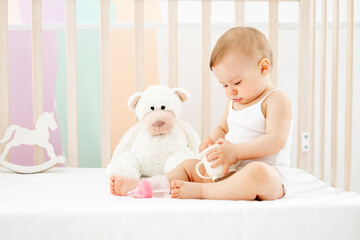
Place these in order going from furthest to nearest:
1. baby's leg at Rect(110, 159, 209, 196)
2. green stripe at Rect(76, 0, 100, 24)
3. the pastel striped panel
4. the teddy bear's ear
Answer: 1. green stripe at Rect(76, 0, 100, 24)
2. the pastel striped panel
3. the teddy bear's ear
4. baby's leg at Rect(110, 159, 209, 196)

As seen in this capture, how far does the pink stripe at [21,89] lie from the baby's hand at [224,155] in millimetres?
1072

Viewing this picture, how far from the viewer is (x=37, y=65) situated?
1.47 metres

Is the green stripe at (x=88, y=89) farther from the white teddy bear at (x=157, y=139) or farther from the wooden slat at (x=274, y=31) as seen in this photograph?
the wooden slat at (x=274, y=31)

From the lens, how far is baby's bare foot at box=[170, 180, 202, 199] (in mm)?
907

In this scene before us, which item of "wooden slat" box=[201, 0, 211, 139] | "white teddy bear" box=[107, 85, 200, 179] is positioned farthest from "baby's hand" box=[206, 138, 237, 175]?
"wooden slat" box=[201, 0, 211, 139]

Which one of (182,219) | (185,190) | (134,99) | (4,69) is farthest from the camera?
(4,69)

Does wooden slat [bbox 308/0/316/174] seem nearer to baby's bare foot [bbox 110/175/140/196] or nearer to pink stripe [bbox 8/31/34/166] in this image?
baby's bare foot [bbox 110/175/140/196]

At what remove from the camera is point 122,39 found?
1.75 m

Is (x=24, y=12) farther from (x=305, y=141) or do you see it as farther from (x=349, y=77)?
(x=349, y=77)

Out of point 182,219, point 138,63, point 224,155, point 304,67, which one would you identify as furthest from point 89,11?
point 182,219

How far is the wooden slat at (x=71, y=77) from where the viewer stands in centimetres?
146

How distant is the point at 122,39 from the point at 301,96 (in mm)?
772

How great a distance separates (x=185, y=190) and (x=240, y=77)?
0.96 feet

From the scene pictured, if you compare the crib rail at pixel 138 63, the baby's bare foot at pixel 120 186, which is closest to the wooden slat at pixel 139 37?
A: the crib rail at pixel 138 63
